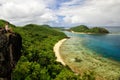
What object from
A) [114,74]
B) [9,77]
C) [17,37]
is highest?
[17,37]

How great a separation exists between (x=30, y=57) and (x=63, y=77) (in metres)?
30.8

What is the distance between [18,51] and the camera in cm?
3150

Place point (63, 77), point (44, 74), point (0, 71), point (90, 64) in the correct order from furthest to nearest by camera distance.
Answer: point (90, 64) < point (44, 74) < point (63, 77) < point (0, 71)

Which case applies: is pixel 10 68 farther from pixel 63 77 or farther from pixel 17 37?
pixel 63 77

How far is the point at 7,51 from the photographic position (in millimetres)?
29172

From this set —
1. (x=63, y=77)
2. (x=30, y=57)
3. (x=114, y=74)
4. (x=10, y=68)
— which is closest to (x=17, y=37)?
(x=10, y=68)

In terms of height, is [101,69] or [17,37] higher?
[17,37]

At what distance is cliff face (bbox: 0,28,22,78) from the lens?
28516mm

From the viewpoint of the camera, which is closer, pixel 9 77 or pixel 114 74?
pixel 9 77

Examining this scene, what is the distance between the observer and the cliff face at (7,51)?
93.6ft

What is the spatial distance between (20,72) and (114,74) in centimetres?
4501

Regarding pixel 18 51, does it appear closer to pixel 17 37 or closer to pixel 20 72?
pixel 17 37

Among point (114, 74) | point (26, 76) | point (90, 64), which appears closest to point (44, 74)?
point (26, 76)

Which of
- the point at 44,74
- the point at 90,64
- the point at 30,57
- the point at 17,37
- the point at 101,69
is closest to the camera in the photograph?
the point at 17,37
